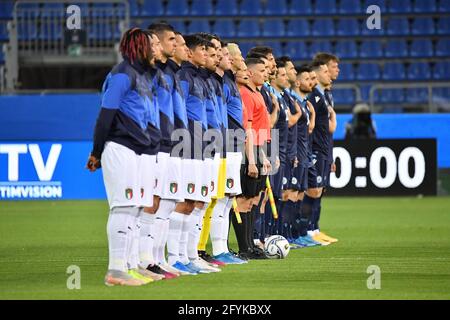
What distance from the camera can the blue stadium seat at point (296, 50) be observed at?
30.8 metres

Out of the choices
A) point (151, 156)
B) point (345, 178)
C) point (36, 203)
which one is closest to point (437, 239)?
point (151, 156)

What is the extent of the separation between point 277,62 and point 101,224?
5.42 meters

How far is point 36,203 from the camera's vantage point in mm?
23266

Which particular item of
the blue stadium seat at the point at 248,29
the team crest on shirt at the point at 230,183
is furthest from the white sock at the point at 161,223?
the blue stadium seat at the point at 248,29

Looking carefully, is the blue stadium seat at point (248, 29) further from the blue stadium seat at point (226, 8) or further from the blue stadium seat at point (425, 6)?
the blue stadium seat at point (425, 6)

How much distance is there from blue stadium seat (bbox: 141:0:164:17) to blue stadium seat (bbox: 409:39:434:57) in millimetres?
7213

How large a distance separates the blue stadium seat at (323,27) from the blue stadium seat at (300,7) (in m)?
0.44

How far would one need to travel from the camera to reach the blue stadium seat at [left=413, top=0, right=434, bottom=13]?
103ft

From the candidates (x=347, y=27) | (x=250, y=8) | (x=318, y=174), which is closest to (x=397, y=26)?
(x=347, y=27)

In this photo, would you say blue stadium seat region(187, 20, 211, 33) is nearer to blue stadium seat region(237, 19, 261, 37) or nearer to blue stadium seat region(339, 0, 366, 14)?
blue stadium seat region(237, 19, 261, 37)

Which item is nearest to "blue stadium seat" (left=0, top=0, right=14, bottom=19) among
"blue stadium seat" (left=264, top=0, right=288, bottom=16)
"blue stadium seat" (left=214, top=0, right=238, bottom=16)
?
"blue stadium seat" (left=214, top=0, right=238, bottom=16)

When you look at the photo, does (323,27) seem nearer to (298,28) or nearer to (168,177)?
(298,28)

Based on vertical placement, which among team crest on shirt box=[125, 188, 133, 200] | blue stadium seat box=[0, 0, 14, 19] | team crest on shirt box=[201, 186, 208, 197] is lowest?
team crest on shirt box=[201, 186, 208, 197]

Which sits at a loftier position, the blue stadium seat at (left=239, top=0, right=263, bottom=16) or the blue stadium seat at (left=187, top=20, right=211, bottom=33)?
the blue stadium seat at (left=239, top=0, right=263, bottom=16)
